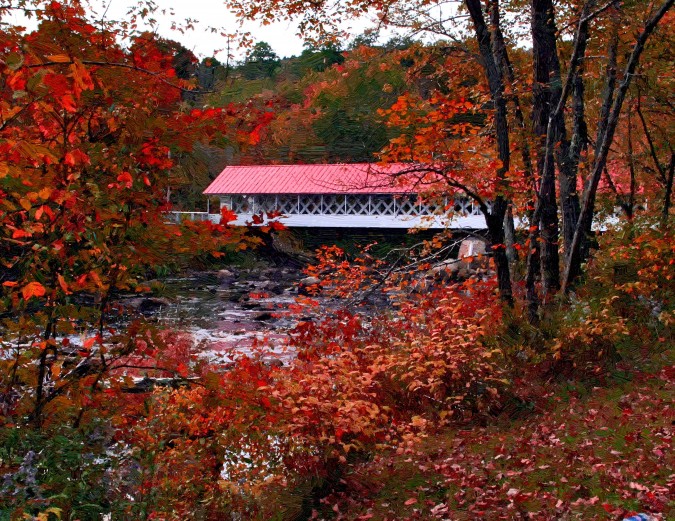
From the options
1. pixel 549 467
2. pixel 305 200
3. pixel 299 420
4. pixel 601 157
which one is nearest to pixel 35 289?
pixel 299 420

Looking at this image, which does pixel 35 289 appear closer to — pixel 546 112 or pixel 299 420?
pixel 299 420

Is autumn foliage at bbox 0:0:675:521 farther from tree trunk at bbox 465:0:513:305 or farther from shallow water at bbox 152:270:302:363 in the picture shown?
shallow water at bbox 152:270:302:363

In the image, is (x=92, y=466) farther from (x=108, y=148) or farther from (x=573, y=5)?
(x=573, y=5)

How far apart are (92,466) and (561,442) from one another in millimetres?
3061

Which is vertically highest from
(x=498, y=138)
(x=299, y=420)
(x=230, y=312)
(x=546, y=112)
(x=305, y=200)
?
(x=546, y=112)

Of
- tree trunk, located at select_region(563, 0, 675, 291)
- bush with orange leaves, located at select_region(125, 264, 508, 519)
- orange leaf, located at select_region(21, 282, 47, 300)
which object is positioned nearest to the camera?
orange leaf, located at select_region(21, 282, 47, 300)

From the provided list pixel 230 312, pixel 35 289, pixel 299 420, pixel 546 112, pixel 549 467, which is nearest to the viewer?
pixel 35 289

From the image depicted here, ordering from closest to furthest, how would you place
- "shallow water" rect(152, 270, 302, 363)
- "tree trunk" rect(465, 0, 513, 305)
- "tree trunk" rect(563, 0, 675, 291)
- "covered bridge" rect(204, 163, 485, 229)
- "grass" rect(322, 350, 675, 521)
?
"grass" rect(322, 350, 675, 521) < "tree trunk" rect(563, 0, 675, 291) < "tree trunk" rect(465, 0, 513, 305) < "shallow water" rect(152, 270, 302, 363) < "covered bridge" rect(204, 163, 485, 229)

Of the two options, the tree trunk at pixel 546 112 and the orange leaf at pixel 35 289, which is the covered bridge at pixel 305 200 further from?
the orange leaf at pixel 35 289

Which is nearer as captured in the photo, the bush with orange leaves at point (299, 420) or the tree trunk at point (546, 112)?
the bush with orange leaves at point (299, 420)

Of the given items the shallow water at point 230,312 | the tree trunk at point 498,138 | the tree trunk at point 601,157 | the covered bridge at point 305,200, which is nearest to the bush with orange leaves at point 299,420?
the tree trunk at point 498,138

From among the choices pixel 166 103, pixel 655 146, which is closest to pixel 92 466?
pixel 166 103

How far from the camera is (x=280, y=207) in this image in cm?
2877

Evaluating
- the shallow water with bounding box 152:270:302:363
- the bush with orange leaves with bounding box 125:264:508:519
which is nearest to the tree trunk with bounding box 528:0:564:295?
the bush with orange leaves with bounding box 125:264:508:519
